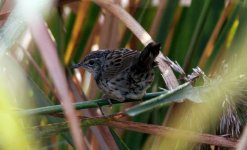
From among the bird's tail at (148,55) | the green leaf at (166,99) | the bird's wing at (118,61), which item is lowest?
the green leaf at (166,99)

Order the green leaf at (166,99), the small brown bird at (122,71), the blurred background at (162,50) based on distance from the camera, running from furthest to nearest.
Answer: the small brown bird at (122,71), the blurred background at (162,50), the green leaf at (166,99)

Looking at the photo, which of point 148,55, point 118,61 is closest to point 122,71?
point 118,61

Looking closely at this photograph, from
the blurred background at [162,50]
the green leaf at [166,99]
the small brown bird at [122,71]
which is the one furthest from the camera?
the small brown bird at [122,71]

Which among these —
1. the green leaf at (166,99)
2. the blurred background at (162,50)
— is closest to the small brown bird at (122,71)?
the blurred background at (162,50)

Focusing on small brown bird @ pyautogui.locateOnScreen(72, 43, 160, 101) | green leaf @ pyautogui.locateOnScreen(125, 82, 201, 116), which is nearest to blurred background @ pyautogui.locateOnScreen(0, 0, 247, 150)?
small brown bird @ pyautogui.locateOnScreen(72, 43, 160, 101)

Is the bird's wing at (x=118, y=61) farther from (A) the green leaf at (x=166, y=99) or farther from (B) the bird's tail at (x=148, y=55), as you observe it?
(A) the green leaf at (x=166, y=99)

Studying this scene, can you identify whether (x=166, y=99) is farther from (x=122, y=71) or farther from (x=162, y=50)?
(x=162, y=50)

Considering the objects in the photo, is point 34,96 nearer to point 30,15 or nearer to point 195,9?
point 195,9
